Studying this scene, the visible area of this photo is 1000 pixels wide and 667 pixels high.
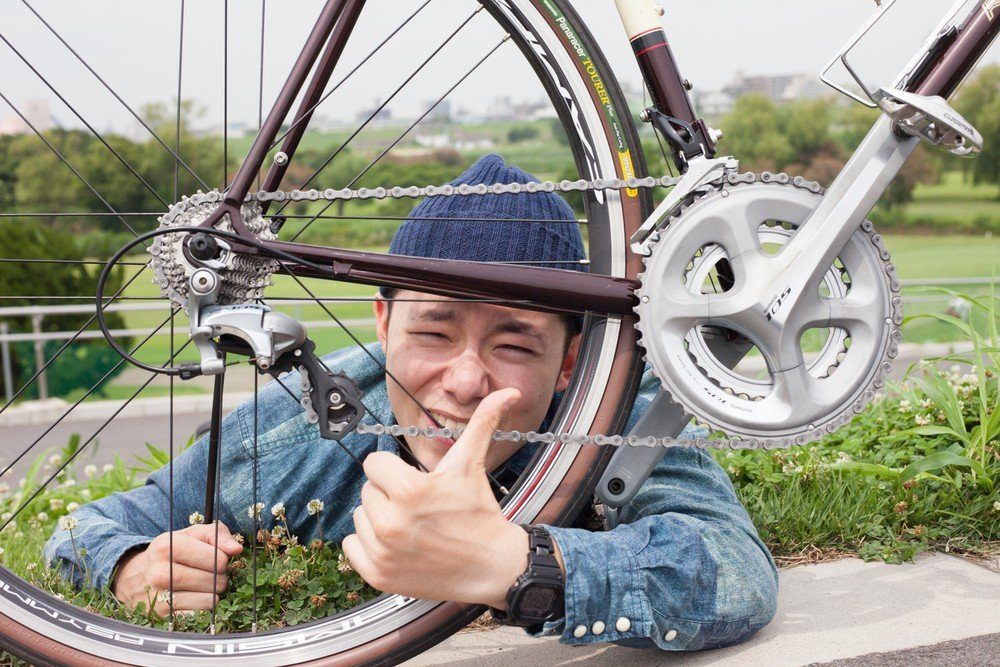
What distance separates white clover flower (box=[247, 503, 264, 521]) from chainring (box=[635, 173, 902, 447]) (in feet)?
3.08

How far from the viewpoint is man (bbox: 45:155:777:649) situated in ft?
5.34

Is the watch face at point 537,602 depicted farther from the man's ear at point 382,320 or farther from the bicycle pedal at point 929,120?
the bicycle pedal at point 929,120

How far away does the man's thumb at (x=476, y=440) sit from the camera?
163 cm

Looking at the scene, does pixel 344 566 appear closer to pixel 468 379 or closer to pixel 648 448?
pixel 468 379

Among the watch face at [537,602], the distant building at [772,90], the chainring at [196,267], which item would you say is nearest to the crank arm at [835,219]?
the watch face at [537,602]

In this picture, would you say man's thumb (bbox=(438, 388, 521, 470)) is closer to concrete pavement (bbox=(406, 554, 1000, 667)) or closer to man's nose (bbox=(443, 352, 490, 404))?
man's nose (bbox=(443, 352, 490, 404))

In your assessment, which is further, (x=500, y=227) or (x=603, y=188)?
(x=500, y=227)

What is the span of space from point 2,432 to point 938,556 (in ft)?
29.0

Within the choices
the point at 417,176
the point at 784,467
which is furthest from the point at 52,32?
the point at 417,176

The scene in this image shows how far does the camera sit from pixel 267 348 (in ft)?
5.71

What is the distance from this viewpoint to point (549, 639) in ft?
6.91

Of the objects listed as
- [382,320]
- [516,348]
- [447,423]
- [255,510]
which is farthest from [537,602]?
[382,320]

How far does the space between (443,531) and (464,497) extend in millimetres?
64

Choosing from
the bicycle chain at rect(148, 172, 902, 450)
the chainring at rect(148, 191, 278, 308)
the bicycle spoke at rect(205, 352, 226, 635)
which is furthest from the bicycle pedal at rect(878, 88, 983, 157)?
the bicycle spoke at rect(205, 352, 226, 635)
